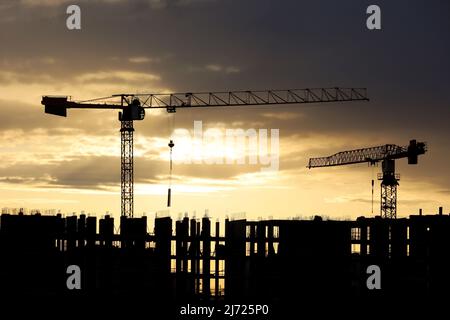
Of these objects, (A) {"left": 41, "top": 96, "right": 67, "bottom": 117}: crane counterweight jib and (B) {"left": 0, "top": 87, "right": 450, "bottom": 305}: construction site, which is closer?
(B) {"left": 0, "top": 87, "right": 450, "bottom": 305}: construction site

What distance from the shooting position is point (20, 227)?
172 ft

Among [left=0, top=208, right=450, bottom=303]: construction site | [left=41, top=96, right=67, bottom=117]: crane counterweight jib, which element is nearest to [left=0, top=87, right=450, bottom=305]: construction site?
[left=0, top=208, right=450, bottom=303]: construction site

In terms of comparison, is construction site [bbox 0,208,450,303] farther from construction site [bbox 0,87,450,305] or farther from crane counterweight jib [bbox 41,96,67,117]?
crane counterweight jib [bbox 41,96,67,117]

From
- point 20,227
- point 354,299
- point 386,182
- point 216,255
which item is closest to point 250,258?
point 216,255

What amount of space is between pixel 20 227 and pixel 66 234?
2.68 m

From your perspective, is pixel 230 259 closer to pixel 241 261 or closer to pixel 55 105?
pixel 241 261

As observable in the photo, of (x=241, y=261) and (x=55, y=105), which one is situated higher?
(x=55, y=105)

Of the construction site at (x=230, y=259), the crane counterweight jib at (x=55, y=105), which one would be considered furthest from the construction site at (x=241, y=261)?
the crane counterweight jib at (x=55, y=105)

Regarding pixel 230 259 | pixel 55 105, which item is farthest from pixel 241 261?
pixel 55 105

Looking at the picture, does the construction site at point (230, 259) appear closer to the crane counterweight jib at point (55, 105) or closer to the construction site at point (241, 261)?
the construction site at point (241, 261)

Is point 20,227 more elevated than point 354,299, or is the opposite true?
point 20,227

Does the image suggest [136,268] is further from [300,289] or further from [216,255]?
[300,289]

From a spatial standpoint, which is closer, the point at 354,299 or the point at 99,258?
the point at 354,299

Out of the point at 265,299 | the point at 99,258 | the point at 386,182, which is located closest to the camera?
the point at 265,299
